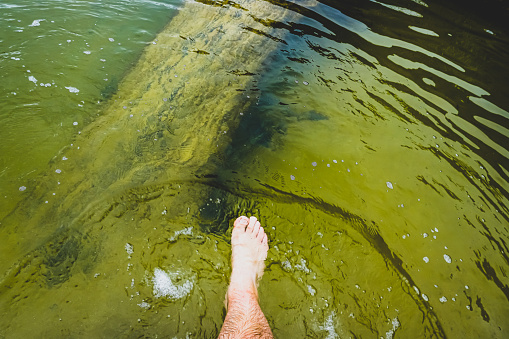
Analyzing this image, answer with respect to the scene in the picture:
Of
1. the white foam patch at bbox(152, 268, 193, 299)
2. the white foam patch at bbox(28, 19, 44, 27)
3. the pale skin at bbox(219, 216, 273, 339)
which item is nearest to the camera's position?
the pale skin at bbox(219, 216, 273, 339)

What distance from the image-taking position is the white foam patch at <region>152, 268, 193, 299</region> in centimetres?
199

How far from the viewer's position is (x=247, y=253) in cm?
229

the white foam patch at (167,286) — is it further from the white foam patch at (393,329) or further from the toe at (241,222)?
the white foam patch at (393,329)

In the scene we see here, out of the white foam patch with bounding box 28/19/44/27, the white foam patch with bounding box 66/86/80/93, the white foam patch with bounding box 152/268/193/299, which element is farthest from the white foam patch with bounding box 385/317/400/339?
the white foam patch with bounding box 28/19/44/27

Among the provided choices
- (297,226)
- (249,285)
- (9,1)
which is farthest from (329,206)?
(9,1)

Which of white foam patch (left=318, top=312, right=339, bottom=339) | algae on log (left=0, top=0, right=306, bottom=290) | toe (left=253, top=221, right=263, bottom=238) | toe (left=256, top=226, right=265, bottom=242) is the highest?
algae on log (left=0, top=0, right=306, bottom=290)

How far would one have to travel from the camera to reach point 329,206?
2662mm

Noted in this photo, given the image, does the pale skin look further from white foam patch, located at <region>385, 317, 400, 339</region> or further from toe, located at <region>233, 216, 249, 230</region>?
white foam patch, located at <region>385, 317, 400, 339</region>

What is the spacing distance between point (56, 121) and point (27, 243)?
1395 millimetres

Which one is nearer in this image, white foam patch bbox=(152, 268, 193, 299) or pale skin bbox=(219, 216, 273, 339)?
pale skin bbox=(219, 216, 273, 339)

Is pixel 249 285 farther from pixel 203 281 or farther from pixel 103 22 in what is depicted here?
pixel 103 22

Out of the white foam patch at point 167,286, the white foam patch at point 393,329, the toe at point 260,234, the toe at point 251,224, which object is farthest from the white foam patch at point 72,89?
the white foam patch at point 393,329

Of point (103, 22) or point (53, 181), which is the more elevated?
point (103, 22)

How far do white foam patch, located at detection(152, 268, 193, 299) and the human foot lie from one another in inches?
13.8
